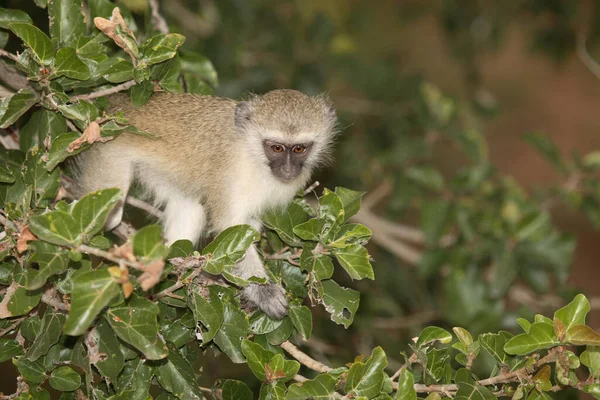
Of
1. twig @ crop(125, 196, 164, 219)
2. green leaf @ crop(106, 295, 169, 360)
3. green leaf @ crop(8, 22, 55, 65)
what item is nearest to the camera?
green leaf @ crop(106, 295, 169, 360)

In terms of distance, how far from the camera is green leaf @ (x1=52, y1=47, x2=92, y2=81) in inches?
108

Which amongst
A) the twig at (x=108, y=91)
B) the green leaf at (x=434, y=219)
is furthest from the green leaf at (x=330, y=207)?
the green leaf at (x=434, y=219)

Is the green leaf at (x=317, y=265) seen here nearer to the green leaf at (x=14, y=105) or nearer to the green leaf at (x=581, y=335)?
the green leaf at (x=581, y=335)

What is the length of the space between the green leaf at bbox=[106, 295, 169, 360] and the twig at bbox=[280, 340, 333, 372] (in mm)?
647

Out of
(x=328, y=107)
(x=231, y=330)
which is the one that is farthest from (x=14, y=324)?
(x=328, y=107)

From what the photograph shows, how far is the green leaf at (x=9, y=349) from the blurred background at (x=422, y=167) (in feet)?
6.23

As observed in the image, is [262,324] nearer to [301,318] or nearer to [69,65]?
[301,318]

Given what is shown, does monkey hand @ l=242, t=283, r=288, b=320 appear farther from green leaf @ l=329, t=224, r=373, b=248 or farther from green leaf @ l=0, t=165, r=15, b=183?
green leaf @ l=0, t=165, r=15, b=183

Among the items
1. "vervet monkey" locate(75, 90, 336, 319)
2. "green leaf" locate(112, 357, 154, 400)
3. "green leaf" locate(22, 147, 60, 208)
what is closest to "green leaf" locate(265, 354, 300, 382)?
"green leaf" locate(112, 357, 154, 400)

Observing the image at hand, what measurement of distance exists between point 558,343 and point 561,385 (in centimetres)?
18

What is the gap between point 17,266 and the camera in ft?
8.05

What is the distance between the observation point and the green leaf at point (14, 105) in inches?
109

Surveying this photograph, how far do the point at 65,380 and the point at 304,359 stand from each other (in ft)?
2.84

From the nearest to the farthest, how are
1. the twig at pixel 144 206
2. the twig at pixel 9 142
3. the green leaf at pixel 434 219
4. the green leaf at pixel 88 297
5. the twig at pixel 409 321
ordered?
1. the green leaf at pixel 88 297
2. the twig at pixel 9 142
3. the twig at pixel 144 206
4. the green leaf at pixel 434 219
5. the twig at pixel 409 321
